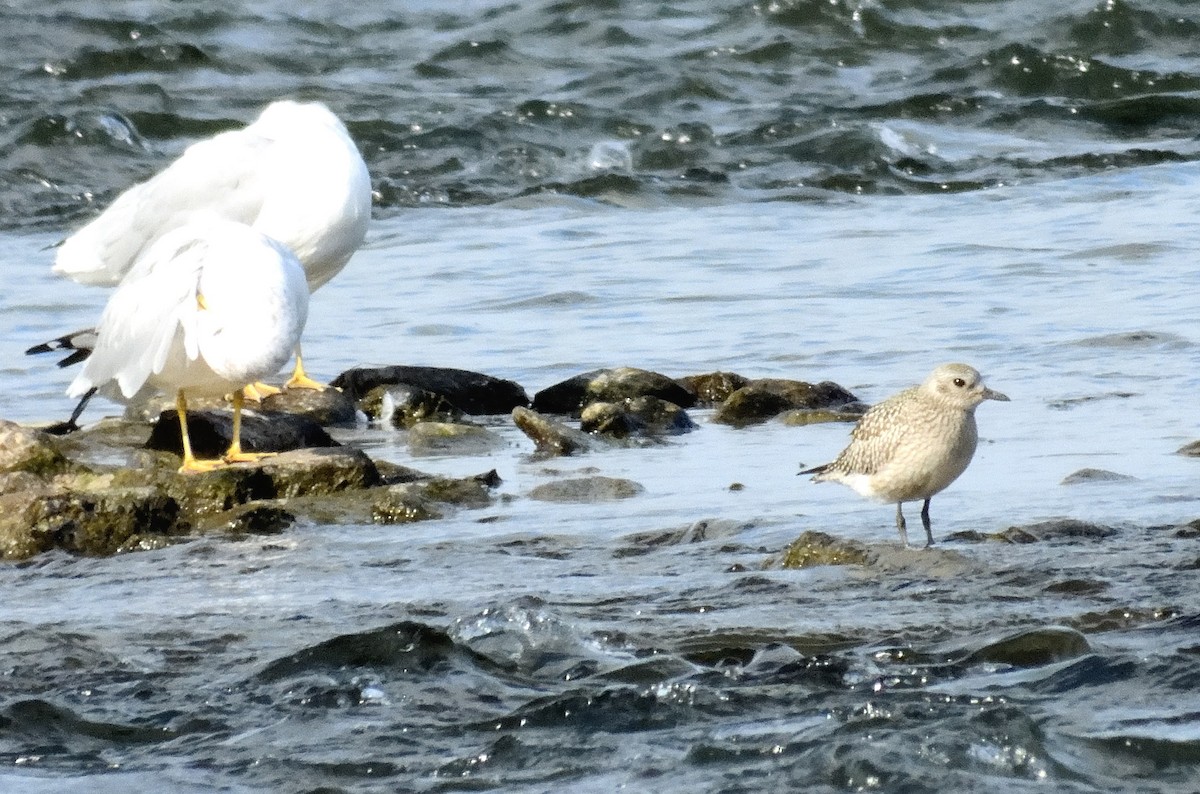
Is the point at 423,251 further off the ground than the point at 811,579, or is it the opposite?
the point at 811,579

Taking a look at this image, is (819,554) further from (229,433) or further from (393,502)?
(229,433)

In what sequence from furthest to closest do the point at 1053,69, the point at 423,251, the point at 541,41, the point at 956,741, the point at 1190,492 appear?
the point at 541,41, the point at 1053,69, the point at 423,251, the point at 1190,492, the point at 956,741

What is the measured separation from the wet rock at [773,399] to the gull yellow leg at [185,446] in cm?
196

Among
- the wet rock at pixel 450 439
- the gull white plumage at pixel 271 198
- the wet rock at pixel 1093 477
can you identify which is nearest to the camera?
the wet rock at pixel 1093 477

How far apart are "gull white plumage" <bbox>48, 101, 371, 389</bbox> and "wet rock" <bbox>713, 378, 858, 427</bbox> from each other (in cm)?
A: 175

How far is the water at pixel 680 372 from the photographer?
3.92 meters

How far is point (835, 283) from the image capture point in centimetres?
1042

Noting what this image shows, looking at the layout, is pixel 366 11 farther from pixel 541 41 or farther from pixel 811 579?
pixel 811 579

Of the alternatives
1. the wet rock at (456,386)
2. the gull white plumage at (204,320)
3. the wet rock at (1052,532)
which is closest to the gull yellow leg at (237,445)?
the gull white plumage at (204,320)

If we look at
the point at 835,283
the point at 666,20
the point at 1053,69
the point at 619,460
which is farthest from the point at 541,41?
the point at 619,460

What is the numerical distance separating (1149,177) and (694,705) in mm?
10337

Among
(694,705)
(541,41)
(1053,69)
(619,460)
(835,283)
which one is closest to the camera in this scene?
(694,705)

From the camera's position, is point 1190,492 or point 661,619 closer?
point 661,619

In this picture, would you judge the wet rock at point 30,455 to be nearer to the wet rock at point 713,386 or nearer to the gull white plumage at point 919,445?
the gull white plumage at point 919,445
